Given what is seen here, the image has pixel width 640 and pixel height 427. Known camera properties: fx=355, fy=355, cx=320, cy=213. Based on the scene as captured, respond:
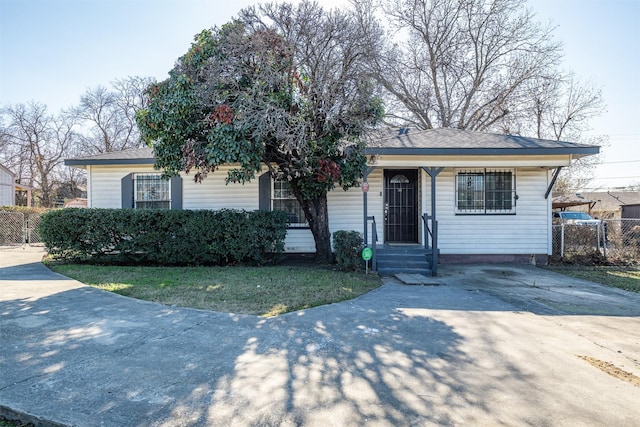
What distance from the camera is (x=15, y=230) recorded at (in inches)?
616

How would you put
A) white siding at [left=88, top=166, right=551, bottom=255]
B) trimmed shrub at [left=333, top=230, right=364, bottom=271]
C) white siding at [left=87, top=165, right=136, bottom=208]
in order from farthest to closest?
1. white siding at [left=87, top=165, right=136, bottom=208]
2. white siding at [left=88, top=166, right=551, bottom=255]
3. trimmed shrub at [left=333, top=230, right=364, bottom=271]

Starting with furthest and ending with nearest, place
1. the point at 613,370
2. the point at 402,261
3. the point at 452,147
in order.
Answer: the point at 452,147
the point at 402,261
the point at 613,370

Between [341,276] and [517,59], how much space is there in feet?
64.6

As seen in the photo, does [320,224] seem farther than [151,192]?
No

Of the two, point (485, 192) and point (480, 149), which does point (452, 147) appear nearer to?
point (480, 149)

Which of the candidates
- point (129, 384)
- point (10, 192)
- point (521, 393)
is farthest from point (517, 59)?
point (10, 192)

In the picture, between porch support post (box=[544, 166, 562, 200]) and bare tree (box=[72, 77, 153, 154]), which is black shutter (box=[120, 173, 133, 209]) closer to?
porch support post (box=[544, 166, 562, 200])

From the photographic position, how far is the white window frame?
33.6 ft

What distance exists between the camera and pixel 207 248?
29.2ft

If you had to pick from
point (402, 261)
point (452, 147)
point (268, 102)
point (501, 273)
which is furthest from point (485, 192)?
point (268, 102)

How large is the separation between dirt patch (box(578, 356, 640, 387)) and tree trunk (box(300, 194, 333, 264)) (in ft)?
20.9

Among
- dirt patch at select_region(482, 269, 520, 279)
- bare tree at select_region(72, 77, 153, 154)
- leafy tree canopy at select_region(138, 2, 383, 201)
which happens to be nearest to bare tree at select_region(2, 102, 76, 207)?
bare tree at select_region(72, 77, 153, 154)

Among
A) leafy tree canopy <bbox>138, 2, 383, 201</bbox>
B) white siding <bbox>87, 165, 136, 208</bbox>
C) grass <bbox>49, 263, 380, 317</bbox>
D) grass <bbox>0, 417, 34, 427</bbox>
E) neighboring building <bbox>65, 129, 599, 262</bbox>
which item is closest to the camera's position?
grass <bbox>0, 417, 34, 427</bbox>

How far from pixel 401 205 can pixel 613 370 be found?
7549 millimetres
